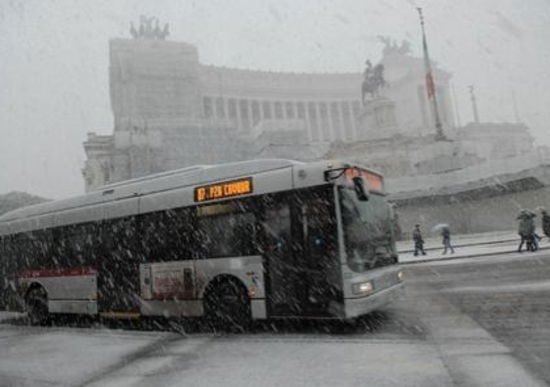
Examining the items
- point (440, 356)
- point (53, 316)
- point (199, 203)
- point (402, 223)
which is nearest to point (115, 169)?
point (402, 223)

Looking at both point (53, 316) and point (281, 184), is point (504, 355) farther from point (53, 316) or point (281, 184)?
point (53, 316)

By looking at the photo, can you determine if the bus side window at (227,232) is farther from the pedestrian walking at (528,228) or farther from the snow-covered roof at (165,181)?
the pedestrian walking at (528,228)

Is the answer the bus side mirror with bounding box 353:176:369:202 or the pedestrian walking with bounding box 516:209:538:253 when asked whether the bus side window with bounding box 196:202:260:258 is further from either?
the pedestrian walking with bounding box 516:209:538:253

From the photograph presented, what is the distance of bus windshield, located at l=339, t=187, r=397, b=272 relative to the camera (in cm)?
839

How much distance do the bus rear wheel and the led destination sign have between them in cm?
506

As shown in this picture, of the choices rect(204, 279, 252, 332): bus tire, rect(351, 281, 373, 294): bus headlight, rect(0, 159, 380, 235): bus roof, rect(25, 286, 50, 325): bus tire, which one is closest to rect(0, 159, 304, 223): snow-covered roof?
rect(0, 159, 380, 235): bus roof

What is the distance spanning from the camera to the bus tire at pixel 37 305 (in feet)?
40.8

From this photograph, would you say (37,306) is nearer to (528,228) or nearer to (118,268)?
(118,268)

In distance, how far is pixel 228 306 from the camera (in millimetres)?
9414

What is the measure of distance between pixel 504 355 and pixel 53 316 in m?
11.1

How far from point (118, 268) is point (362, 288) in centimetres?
511

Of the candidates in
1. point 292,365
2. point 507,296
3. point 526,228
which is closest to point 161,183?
point 292,365

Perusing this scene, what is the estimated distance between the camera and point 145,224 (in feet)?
34.7

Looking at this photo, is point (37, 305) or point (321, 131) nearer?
point (37, 305)
